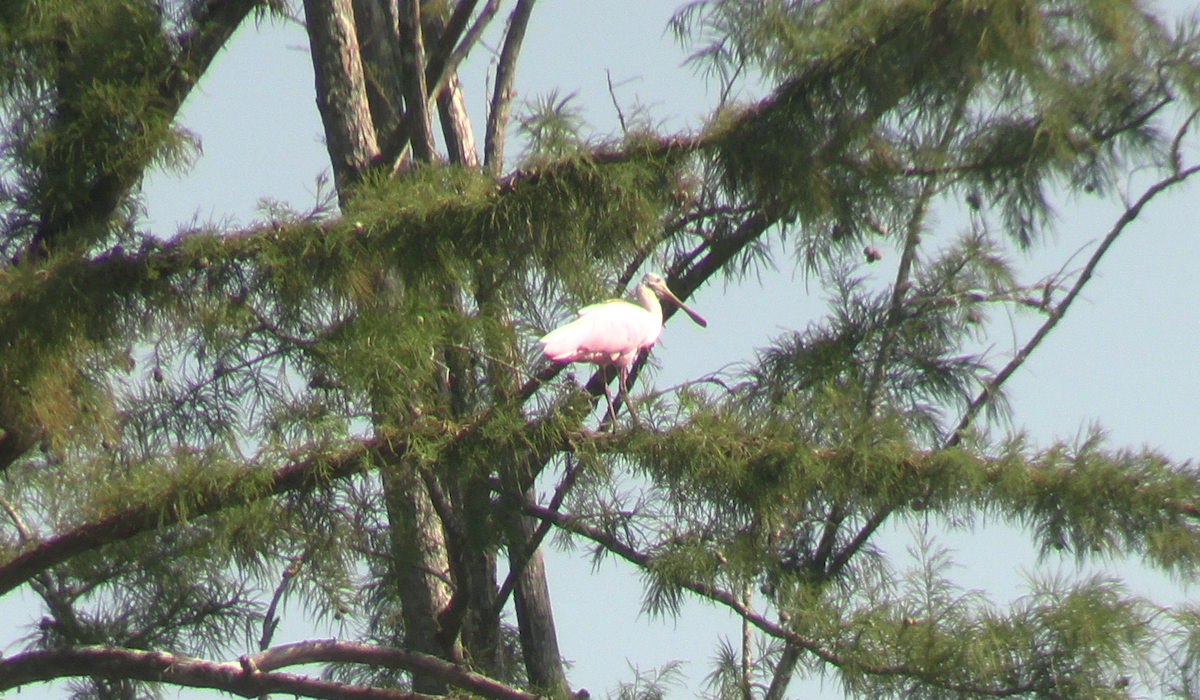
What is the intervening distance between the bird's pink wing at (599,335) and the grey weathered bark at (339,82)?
1.27 metres

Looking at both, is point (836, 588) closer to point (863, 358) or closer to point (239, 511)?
point (863, 358)

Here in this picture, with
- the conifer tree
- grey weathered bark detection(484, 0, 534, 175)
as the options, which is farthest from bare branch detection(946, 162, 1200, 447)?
grey weathered bark detection(484, 0, 534, 175)

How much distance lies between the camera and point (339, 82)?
495 cm

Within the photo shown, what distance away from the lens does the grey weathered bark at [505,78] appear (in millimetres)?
5320

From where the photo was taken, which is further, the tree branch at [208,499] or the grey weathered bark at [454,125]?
the grey weathered bark at [454,125]

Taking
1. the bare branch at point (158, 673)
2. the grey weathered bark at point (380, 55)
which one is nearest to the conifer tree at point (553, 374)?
the bare branch at point (158, 673)

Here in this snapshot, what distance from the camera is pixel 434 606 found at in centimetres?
432

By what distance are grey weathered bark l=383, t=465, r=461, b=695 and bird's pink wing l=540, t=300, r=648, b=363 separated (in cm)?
43

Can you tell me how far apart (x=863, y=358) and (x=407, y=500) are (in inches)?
50.3

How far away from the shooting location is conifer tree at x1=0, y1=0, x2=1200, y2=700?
10.4 feet

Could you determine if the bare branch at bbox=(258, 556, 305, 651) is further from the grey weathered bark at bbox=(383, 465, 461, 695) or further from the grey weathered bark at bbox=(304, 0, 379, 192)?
the grey weathered bark at bbox=(304, 0, 379, 192)

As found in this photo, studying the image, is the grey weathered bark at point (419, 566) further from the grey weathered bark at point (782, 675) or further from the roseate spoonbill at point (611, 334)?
the grey weathered bark at point (782, 675)

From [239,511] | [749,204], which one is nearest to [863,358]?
[749,204]

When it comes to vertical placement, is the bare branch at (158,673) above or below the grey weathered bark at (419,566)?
below
